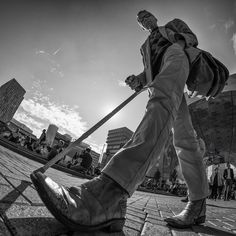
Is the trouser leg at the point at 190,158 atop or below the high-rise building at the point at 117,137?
below

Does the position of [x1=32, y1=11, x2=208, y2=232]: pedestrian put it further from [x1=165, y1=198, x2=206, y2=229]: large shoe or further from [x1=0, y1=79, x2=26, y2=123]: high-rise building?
[x1=0, y1=79, x2=26, y2=123]: high-rise building

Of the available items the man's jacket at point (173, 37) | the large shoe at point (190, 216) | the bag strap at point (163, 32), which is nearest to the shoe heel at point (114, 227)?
the large shoe at point (190, 216)

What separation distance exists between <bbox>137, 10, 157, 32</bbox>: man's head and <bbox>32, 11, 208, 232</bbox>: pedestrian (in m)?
0.16

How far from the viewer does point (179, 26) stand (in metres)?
1.78

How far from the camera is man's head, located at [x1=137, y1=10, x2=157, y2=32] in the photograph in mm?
1885

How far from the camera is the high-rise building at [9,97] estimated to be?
65.1 meters

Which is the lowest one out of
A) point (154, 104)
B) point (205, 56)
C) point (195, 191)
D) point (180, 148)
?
point (195, 191)

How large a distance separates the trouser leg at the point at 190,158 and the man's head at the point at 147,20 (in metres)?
0.96

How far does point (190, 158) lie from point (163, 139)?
64 cm

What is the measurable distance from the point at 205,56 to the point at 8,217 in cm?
171

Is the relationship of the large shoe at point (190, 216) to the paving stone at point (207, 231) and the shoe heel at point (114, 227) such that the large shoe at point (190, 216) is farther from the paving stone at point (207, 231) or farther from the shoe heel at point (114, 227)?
the shoe heel at point (114, 227)

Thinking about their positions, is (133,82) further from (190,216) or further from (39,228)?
(39,228)

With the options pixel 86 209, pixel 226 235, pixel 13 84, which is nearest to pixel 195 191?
pixel 226 235

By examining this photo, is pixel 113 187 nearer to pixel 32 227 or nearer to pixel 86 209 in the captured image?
pixel 86 209
